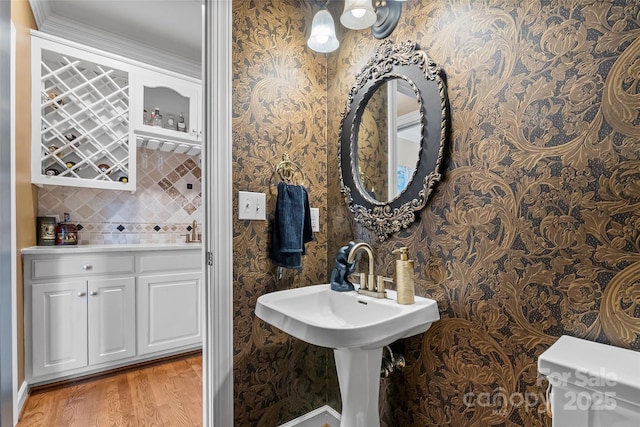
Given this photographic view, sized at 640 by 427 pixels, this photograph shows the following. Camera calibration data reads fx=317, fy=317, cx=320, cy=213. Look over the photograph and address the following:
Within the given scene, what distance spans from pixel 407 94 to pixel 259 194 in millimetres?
792

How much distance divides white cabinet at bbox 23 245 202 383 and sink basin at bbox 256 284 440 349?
1527 mm

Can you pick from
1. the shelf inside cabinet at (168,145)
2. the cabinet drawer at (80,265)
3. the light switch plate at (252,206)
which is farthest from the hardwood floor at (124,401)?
the shelf inside cabinet at (168,145)

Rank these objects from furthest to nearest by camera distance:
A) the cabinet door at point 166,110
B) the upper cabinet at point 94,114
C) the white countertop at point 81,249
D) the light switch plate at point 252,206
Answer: the cabinet door at point 166,110, the upper cabinet at point 94,114, the white countertop at point 81,249, the light switch plate at point 252,206

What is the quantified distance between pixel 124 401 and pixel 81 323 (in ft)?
2.02

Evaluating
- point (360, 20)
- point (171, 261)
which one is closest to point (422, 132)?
point (360, 20)

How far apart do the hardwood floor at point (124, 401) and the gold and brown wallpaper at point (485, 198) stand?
78 cm

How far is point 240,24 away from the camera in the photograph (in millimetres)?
1451

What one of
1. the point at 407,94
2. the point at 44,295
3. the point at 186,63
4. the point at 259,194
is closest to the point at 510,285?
the point at 407,94

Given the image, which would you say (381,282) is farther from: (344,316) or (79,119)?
(79,119)

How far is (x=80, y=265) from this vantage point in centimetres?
218

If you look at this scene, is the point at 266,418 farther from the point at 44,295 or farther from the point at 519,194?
the point at 44,295

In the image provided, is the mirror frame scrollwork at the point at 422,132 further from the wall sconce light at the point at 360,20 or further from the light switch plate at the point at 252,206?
the light switch plate at the point at 252,206

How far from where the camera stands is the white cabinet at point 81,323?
204cm

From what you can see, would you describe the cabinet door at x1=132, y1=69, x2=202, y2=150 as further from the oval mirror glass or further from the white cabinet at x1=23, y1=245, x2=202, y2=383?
the oval mirror glass
